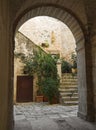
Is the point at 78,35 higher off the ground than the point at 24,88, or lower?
higher

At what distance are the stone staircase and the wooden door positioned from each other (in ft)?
5.46

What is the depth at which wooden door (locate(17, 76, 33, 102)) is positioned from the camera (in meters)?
10.4

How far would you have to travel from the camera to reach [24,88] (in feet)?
34.5

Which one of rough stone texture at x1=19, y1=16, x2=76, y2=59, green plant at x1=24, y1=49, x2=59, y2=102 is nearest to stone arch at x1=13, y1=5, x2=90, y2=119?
green plant at x1=24, y1=49, x2=59, y2=102

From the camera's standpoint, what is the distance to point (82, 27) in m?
4.88

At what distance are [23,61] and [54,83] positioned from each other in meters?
2.24

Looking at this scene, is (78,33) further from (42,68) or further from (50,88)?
(42,68)

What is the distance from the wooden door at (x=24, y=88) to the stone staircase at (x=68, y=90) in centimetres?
166

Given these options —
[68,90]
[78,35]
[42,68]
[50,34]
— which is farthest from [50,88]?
[50,34]

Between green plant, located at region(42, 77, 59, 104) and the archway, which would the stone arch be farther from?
green plant, located at region(42, 77, 59, 104)

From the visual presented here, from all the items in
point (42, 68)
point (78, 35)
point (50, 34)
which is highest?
point (50, 34)

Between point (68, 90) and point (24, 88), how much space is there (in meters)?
2.39

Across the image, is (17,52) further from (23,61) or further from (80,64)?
(80,64)

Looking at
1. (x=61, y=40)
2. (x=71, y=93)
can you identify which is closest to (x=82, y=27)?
(x=71, y=93)
